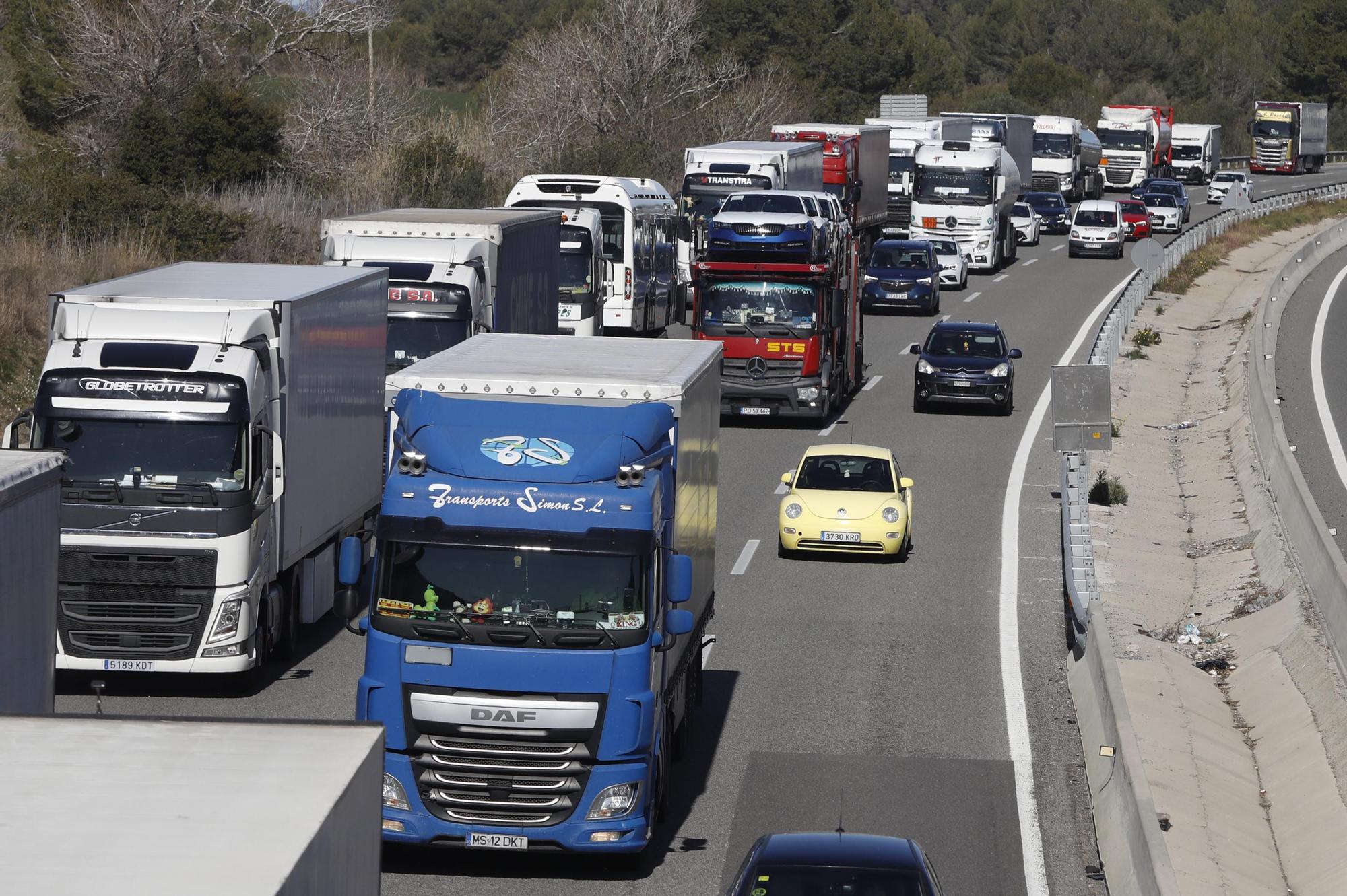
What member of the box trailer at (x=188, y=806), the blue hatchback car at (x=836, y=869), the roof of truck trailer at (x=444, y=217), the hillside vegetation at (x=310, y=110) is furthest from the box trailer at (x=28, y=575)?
the hillside vegetation at (x=310, y=110)

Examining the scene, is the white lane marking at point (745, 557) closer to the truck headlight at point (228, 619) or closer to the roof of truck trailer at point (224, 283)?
the roof of truck trailer at point (224, 283)

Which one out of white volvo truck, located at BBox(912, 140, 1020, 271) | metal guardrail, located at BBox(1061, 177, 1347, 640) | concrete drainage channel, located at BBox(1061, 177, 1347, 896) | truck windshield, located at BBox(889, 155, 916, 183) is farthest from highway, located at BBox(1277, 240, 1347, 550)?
truck windshield, located at BBox(889, 155, 916, 183)

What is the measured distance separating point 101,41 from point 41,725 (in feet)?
132

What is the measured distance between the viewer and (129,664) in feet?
52.9

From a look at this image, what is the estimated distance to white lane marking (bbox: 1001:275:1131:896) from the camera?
12.8m

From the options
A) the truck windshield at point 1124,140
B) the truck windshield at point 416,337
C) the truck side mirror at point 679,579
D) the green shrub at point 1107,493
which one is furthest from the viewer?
the truck windshield at point 1124,140

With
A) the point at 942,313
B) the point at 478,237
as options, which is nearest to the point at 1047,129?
the point at 942,313

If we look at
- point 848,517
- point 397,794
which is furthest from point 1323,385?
point 397,794

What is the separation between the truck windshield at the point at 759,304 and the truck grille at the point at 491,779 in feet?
64.1

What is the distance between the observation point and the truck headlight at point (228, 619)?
16.1 meters

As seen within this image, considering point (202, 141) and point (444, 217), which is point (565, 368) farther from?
point (202, 141)

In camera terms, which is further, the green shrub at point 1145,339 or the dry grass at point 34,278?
the green shrub at point 1145,339

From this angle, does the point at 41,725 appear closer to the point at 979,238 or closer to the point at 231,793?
the point at 231,793

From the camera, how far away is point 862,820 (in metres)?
13.4
